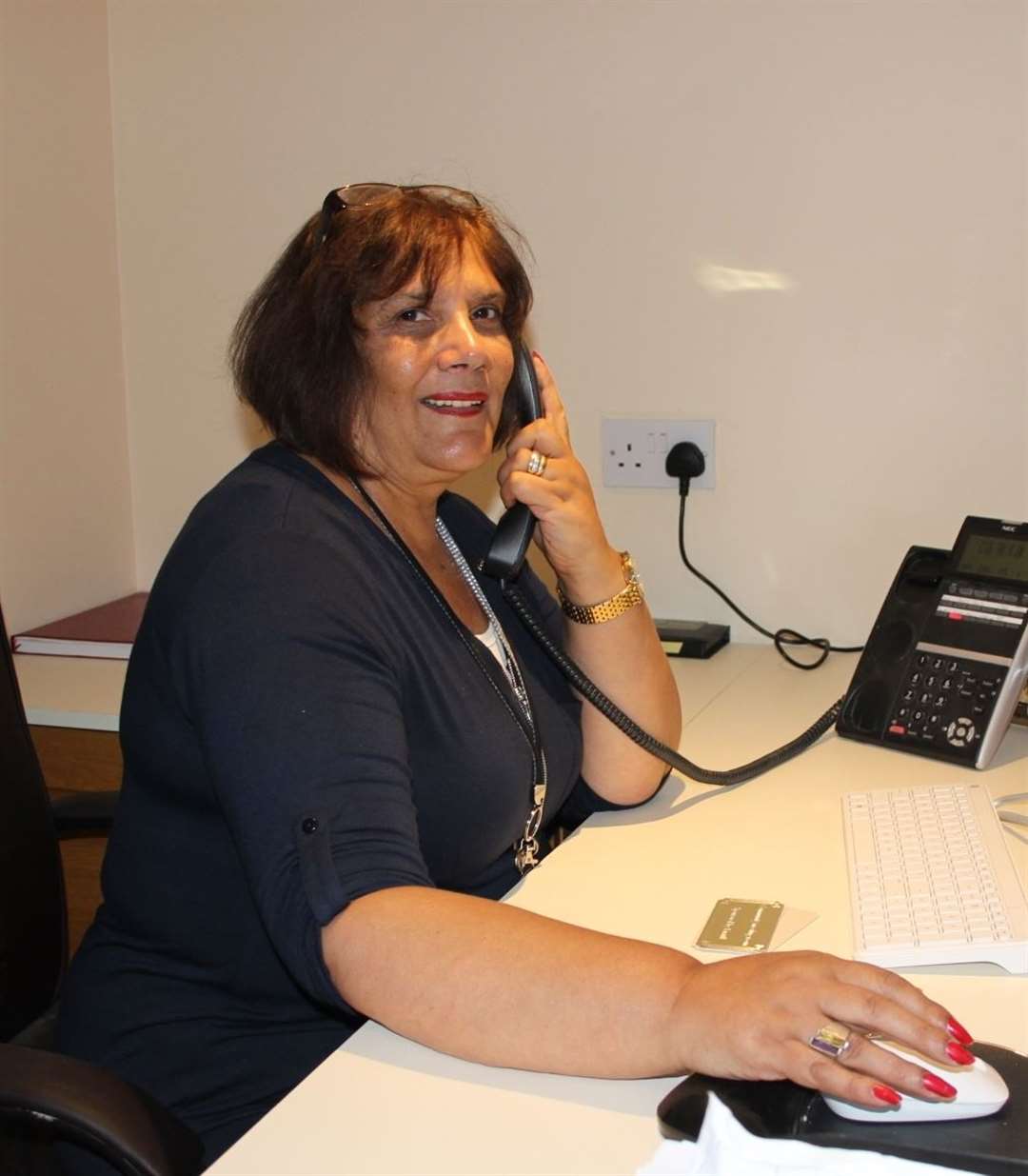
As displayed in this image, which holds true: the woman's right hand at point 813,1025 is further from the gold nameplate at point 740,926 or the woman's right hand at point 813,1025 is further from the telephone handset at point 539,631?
the telephone handset at point 539,631

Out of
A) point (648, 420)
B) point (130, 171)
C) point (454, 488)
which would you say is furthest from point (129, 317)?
point (648, 420)

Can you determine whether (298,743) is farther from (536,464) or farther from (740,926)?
(536,464)

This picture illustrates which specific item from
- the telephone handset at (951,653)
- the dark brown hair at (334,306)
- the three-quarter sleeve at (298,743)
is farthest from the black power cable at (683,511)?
the three-quarter sleeve at (298,743)

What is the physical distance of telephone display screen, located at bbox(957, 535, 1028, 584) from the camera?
1.64 metres

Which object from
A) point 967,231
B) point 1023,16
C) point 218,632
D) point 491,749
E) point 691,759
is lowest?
point 691,759

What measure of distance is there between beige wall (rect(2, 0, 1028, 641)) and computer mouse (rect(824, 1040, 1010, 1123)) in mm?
1267

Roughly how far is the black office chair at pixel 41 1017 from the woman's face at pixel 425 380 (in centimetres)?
42

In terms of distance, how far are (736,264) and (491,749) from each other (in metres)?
1.04

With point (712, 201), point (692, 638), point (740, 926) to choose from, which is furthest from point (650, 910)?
point (712, 201)

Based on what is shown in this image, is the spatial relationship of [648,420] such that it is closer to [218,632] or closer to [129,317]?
[129,317]

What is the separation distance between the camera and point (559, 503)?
145 centimetres

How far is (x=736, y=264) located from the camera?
201cm

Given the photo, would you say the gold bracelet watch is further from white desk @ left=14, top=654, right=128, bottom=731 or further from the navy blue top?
white desk @ left=14, top=654, right=128, bottom=731

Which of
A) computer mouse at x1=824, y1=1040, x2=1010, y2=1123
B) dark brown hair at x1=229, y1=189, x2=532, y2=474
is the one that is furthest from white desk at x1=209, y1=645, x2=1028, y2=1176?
dark brown hair at x1=229, y1=189, x2=532, y2=474
